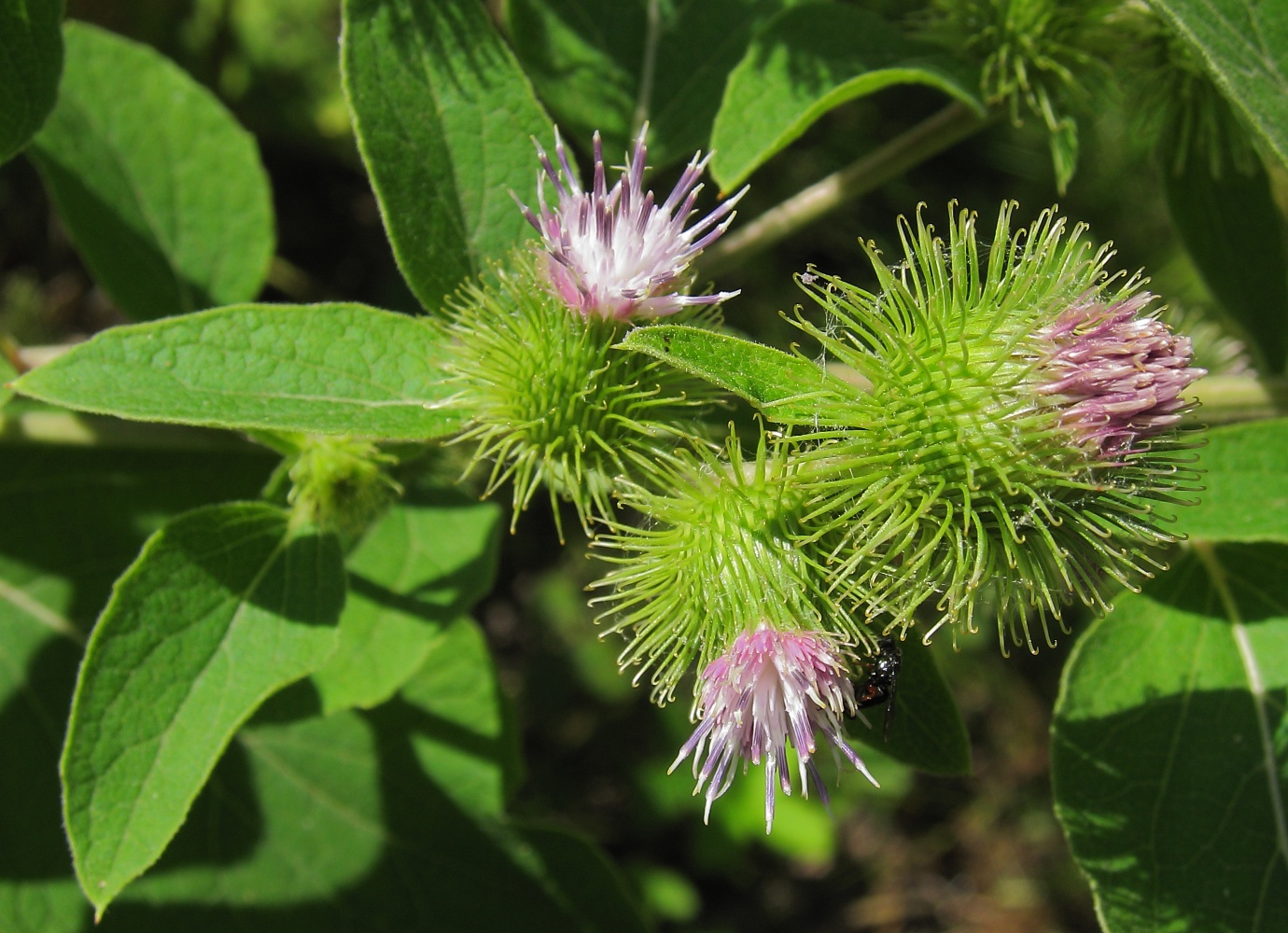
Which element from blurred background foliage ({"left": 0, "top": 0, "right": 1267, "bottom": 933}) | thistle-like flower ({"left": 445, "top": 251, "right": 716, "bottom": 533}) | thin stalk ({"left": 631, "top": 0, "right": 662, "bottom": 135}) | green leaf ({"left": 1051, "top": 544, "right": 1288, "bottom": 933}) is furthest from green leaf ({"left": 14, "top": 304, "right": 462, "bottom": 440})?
blurred background foliage ({"left": 0, "top": 0, "right": 1267, "bottom": 933})

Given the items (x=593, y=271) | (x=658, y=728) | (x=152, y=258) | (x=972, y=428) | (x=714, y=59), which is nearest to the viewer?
(x=972, y=428)

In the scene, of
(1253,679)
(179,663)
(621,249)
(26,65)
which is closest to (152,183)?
(26,65)

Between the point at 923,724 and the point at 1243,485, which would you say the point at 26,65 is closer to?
the point at 923,724

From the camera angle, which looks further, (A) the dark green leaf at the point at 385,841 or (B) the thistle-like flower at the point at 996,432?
A: (A) the dark green leaf at the point at 385,841

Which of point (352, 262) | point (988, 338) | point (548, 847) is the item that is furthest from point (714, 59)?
point (352, 262)

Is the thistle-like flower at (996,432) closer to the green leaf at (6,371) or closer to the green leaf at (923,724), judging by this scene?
the green leaf at (923,724)

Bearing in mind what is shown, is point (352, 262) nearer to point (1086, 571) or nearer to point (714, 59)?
point (714, 59)

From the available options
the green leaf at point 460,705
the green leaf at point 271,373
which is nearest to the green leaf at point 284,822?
the green leaf at point 460,705
